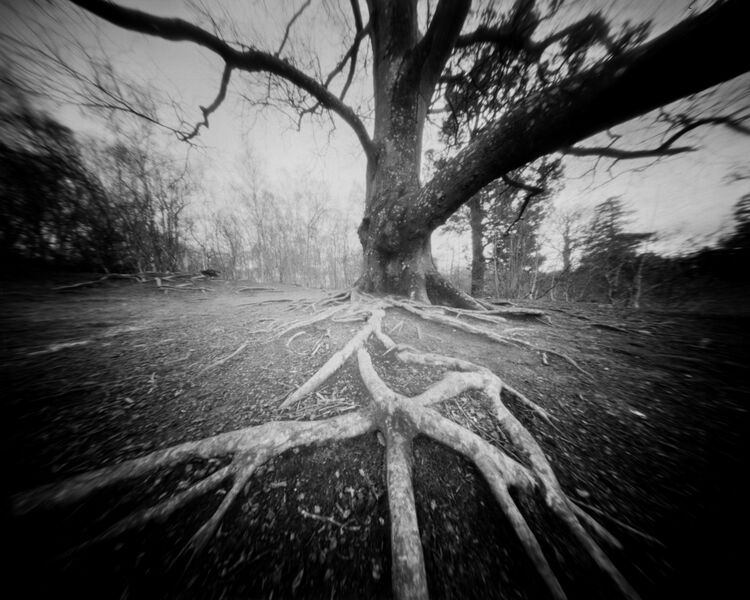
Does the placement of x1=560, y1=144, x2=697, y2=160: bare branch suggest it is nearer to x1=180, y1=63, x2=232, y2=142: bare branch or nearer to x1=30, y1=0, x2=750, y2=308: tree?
x1=30, y1=0, x2=750, y2=308: tree

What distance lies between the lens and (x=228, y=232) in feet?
53.7

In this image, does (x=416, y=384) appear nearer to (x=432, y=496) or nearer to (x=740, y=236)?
(x=432, y=496)

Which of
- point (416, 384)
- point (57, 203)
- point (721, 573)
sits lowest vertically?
point (721, 573)

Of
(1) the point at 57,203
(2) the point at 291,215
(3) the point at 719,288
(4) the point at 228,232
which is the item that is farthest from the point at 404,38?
(2) the point at 291,215

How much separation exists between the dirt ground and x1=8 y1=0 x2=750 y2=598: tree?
0.21ft

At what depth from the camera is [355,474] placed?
107 centimetres

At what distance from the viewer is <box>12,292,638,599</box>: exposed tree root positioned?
770 millimetres

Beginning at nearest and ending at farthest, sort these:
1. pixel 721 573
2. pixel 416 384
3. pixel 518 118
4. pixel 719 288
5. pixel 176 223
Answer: pixel 721 573 < pixel 416 384 < pixel 518 118 < pixel 719 288 < pixel 176 223

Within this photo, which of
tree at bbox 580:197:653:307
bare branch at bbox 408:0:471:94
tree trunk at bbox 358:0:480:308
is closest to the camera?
bare branch at bbox 408:0:471:94

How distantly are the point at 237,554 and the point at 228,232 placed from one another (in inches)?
766

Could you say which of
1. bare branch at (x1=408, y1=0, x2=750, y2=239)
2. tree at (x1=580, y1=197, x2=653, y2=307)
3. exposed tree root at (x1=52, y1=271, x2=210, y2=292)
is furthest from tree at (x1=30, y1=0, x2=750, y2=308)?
exposed tree root at (x1=52, y1=271, x2=210, y2=292)

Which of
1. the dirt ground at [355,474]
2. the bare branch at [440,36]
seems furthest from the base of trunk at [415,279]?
the bare branch at [440,36]

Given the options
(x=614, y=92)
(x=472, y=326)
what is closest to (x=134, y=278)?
(x=472, y=326)

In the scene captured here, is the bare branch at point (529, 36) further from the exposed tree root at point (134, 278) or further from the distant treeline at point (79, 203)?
the exposed tree root at point (134, 278)
